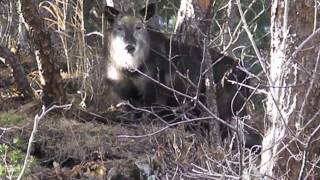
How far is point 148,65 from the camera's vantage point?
773 centimetres

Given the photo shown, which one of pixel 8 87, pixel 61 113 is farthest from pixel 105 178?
pixel 8 87

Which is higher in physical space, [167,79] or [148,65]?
[148,65]

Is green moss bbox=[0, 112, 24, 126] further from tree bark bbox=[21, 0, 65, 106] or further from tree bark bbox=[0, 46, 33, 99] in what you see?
tree bark bbox=[0, 46, 33, 99]

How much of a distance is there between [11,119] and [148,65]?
162 centimetres

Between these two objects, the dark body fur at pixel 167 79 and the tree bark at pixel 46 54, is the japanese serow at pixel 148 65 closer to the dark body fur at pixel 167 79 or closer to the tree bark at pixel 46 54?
the dark body fur at pixel 167 79

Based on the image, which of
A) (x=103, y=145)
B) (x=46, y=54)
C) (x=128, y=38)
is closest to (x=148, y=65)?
(x=128, y=38)

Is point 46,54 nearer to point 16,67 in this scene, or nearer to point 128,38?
A: point 16,67

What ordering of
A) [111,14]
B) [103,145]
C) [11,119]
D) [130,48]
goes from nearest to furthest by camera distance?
[103,145]
[11,119]
[130,48]
[111,14]

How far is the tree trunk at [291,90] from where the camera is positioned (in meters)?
4.49

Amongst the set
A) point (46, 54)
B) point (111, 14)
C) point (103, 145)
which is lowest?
point (103, 145)

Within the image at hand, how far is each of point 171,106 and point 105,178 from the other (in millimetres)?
1704

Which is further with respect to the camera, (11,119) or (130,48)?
(130,48)

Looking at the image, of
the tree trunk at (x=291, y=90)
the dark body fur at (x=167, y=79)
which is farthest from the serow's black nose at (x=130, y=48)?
the tree trunk at (x=291, y=90)

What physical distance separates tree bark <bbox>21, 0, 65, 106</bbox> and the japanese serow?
70cm
